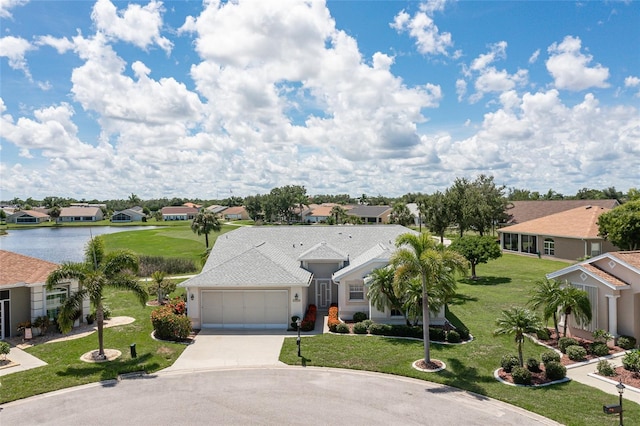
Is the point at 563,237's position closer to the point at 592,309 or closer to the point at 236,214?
the point at 592,309

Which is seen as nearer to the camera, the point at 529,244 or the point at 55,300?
the point at 55,300

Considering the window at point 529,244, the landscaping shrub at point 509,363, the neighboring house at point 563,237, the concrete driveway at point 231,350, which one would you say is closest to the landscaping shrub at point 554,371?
the landscaping shrub at point 509,363

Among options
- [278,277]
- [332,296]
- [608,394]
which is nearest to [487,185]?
[332,296]

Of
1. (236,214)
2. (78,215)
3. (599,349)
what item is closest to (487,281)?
(599,349)

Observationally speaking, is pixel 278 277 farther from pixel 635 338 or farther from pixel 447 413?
pixel 635 338

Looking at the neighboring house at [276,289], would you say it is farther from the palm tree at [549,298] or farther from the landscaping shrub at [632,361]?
the landscaping shrub at [632,361]

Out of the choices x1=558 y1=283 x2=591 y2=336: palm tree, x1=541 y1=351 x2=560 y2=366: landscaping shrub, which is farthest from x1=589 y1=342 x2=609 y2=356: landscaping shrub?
x1=541 y1=351 x2=560 y2=366: landscaping shrub
